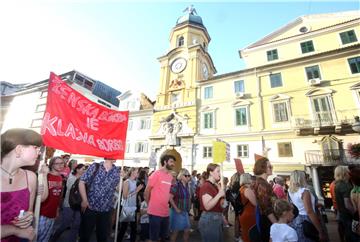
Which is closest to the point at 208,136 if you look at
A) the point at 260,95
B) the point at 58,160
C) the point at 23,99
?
the point at 260,95

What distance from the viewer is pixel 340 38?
1869 cm

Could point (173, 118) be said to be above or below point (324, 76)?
below

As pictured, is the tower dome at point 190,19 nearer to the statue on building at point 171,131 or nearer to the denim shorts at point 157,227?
the statue on building at point 171,131

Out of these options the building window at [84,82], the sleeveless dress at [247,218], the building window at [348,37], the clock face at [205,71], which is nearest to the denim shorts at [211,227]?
the sleeveless dress at [247,218]

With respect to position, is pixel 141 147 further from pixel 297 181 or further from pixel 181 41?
pixel 297 181

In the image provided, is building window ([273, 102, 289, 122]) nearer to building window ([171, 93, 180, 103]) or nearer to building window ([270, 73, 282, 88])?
building window ([270, 73, 282, 88])

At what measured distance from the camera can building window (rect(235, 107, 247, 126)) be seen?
20.2 m

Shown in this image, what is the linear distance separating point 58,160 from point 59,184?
0.49 meters

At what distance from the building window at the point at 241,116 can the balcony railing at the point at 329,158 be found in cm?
617

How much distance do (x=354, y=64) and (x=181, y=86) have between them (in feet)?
55.6

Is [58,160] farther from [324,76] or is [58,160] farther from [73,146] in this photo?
[324,76]

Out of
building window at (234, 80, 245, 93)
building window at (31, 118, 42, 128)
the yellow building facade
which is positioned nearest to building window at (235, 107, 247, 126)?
the yellow building facade

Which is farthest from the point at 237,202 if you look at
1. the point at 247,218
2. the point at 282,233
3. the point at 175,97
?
the point at 175,97

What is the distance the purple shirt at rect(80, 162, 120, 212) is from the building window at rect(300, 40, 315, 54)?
75.0ft
